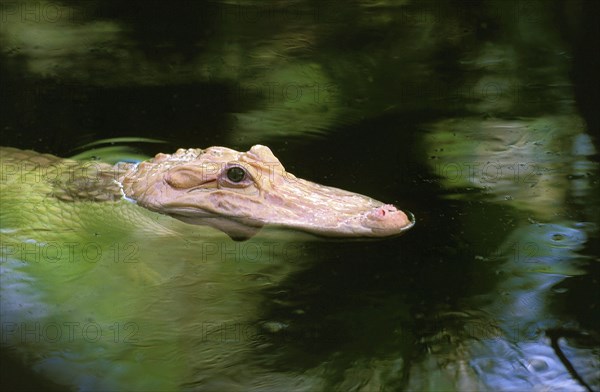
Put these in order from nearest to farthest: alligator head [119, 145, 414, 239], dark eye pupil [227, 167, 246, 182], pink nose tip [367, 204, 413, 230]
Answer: pink nose tip [367, 204, 413, 230], alligator head [119, 145, 414, 239], dark eye pupil [227, 167, 246, 182]

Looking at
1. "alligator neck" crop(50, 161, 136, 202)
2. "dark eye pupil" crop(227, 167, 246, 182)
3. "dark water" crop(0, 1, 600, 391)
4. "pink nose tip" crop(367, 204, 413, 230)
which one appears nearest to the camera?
"dark water" crop(0, 1, 600, 391)

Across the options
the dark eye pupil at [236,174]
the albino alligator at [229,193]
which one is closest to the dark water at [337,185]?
the albino alligator at [229,193]

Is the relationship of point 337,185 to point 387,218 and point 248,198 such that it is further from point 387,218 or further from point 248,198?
point 387,218

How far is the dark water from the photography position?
11.1 feet

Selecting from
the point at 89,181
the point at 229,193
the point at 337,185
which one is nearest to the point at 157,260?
the point at 229,193

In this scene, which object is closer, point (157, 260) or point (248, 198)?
point (157, 260)

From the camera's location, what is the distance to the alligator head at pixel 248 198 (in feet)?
14.1

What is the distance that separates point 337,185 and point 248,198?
565mm

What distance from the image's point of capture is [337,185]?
4.74 m

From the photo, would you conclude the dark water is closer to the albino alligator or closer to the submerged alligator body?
the submerged alligator body

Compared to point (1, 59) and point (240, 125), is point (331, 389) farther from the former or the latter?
point (1, 59)

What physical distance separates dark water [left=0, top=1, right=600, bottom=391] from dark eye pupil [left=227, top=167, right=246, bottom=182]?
13.2 inches

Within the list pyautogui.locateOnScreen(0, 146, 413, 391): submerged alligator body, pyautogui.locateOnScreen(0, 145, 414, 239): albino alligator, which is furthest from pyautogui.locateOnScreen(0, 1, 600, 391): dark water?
pyautogui.locateOnScreen(0, 145, 414, 239): albino alligator

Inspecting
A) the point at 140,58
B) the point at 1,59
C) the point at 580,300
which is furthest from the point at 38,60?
the point at 580,300
